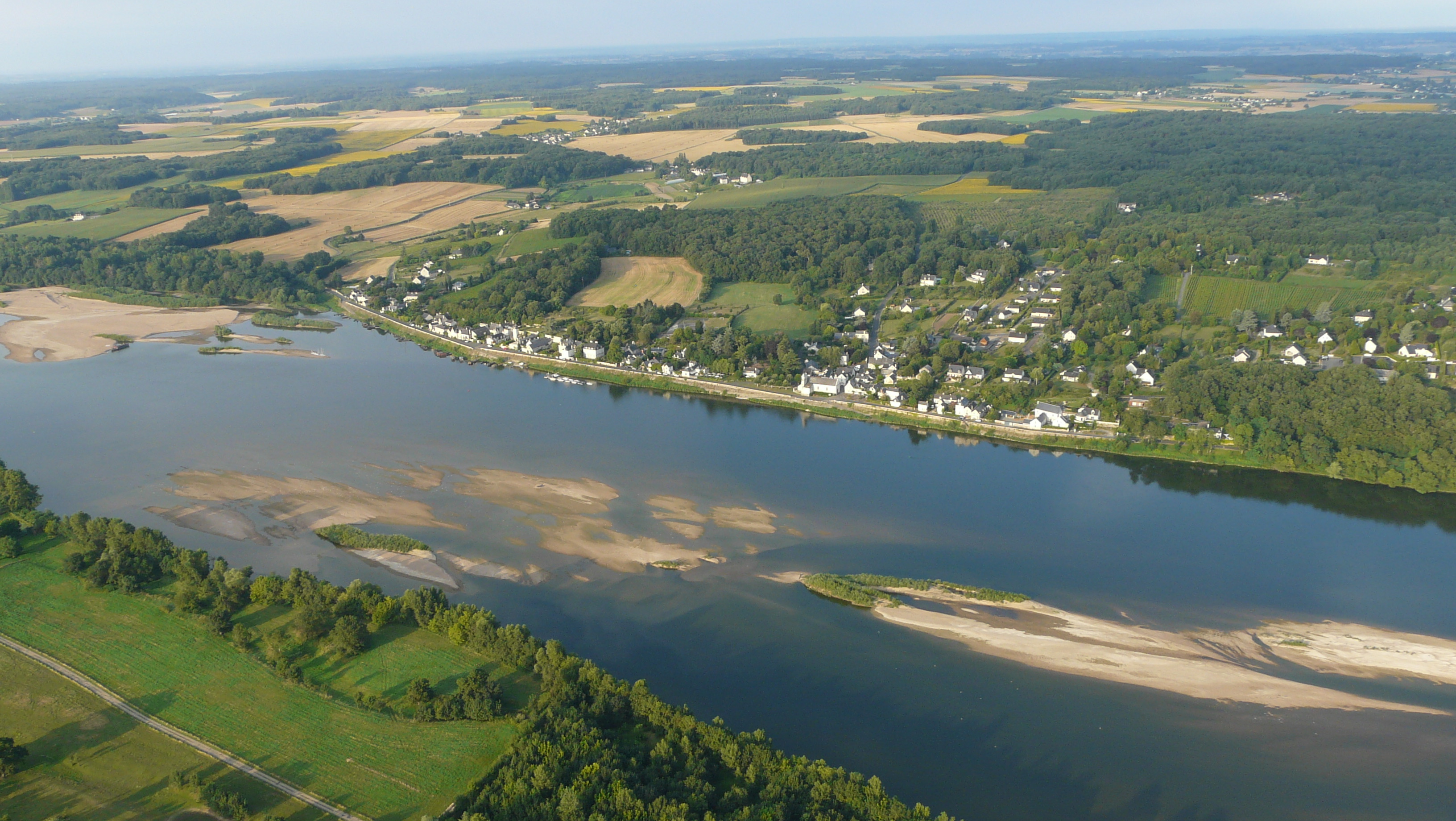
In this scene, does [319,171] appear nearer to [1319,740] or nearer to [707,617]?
[707,617]

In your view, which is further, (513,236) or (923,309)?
(513,236)

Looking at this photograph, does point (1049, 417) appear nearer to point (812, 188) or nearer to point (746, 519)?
point (746, 519)

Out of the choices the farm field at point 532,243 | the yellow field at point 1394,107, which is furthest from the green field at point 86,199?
the yellow field at point 1394,107

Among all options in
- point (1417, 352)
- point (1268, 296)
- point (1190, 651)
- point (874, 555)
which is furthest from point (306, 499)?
point (1268, 296)

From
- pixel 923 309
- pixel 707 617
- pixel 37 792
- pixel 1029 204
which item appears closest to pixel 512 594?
pixel 707 617

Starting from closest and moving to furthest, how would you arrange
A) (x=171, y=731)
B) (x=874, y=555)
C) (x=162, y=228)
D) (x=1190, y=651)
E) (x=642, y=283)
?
(x=171, y=731) < (x=1190, y=651) < (x=874, y=555) < (x=642, y=283) < (x=162, y=228)

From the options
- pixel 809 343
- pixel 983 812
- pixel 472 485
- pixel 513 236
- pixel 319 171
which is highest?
pixel 319 171
